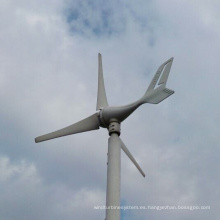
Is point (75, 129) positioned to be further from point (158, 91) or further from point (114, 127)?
point (158, 91)

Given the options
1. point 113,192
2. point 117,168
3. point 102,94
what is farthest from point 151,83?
point 113,192

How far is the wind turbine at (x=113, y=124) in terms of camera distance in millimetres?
15828

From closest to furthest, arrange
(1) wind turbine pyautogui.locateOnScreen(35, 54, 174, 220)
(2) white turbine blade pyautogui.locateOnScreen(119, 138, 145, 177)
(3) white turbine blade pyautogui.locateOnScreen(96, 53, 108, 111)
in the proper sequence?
(1) wind turbine pyautogui.locateOnScreen(35, 54, 174, 220)
(2) white turbine blade pyautogui.locateOnScreen(119, 138, 145, 177)
(3) white turbine blade pyautogui.locateOnScreen(96, 53, 108, 111)

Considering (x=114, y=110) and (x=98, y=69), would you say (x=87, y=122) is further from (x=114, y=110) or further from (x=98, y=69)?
A: (x=98, y=69)

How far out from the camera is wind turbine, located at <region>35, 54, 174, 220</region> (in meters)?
15.8

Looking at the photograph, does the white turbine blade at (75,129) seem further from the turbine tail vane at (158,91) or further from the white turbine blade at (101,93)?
the turbine tail vane at (158,91)

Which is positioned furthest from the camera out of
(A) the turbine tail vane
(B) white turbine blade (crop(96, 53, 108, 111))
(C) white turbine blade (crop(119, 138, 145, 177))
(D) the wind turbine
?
(B) white turbine blade (crop(96, 53, 108, 111))

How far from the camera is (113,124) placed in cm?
1814

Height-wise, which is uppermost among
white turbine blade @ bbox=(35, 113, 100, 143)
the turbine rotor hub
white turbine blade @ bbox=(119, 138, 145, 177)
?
white turbine blade @ bbox=(35, 113, 100, 143)

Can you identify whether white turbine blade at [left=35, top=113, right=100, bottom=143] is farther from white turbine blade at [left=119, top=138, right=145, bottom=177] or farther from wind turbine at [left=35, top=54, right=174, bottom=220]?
white turbine blade at [left=119, top=138, right=145, bottom=177]

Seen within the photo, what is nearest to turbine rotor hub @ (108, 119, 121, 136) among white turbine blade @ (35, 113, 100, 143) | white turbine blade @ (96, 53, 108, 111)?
white turbine blade @ (35, 113, 100, 143)

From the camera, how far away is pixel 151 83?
62.2 feet

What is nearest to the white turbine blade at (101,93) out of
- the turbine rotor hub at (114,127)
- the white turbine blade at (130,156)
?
the turbine rotor hub at (114,127)

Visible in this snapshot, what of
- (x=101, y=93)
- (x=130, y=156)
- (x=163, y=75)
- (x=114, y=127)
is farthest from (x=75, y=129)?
(x=163, y=75)
